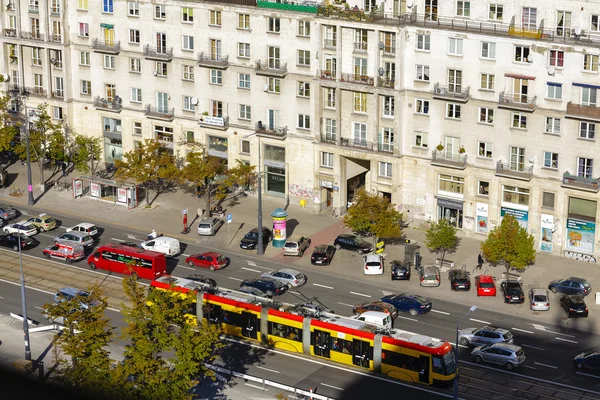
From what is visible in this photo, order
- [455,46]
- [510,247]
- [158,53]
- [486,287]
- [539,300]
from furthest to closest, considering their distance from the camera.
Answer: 1. [158,53]
2. [455,46]
3. [510,247]
4. [486,287]
5. [539,300]

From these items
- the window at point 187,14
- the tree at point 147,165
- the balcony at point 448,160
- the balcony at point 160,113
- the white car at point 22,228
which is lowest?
the white car at point 22,228

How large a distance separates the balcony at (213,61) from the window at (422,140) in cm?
2411

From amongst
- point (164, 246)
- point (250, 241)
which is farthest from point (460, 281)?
point (164, 246)

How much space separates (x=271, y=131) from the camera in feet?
323

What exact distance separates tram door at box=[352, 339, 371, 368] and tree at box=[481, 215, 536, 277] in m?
21.5

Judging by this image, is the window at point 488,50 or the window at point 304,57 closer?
the window at point 488,50

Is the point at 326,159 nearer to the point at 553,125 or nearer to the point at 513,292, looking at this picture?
the point at 553,125

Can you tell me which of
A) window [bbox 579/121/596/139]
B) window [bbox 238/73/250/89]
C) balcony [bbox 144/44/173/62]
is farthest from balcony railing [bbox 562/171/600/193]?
balcony [bbox 144/44/173/62]

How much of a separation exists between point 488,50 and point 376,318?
105ft

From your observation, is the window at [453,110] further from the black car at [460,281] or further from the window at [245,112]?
the window at [245,112]

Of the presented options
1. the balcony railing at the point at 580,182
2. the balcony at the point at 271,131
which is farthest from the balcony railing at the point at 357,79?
the balcony railing at the point at 580,182

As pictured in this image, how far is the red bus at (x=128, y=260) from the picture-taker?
78.7 m

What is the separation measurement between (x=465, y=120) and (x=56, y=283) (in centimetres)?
4270

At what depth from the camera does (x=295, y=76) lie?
95.9 meters
